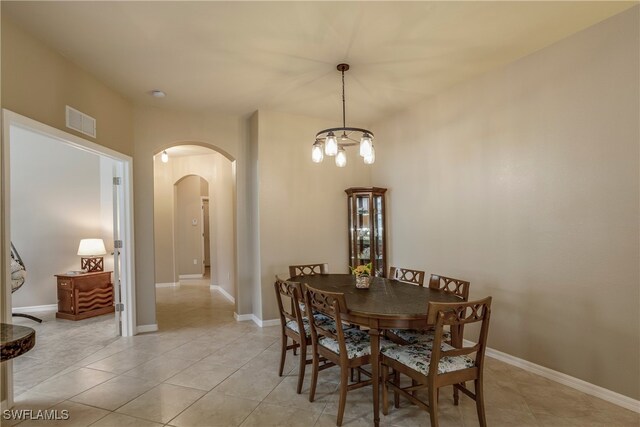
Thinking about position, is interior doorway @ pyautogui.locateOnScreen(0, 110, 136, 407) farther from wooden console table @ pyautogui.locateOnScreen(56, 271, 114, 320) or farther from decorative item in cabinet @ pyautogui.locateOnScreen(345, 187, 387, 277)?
decorative item in cabinet @ pyautogui.locateOnScreen(345, 187, 387, 277)

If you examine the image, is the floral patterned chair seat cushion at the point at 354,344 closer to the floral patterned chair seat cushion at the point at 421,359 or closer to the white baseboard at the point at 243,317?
the floral patterned chair seat cushion at the point at 421,359

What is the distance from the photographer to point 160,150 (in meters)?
4.40

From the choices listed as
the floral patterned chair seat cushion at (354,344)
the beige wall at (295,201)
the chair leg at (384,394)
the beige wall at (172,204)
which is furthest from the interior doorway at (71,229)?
the chair leg at (384,394)

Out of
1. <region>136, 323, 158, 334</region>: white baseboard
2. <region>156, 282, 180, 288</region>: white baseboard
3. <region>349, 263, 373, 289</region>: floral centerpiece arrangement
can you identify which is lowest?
<region>156, 282, 180, 288</region>: white baseboard

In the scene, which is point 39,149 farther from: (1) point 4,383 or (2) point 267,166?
(1) point 4,383

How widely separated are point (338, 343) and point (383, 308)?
1.34 feet

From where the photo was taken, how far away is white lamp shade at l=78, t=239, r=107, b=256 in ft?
17.0

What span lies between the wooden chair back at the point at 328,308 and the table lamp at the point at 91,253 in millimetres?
4365

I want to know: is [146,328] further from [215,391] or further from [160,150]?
[160,150]

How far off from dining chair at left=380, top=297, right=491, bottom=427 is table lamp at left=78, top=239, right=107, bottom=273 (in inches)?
193

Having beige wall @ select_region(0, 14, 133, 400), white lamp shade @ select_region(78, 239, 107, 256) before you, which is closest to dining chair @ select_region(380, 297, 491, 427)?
beige wall @ select_region(0, 14, 133, 400)

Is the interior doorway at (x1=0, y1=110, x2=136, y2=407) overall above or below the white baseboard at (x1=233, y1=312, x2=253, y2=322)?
above

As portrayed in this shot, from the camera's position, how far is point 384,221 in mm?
4703

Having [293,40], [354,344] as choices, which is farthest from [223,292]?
[293,40]
